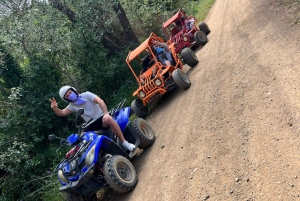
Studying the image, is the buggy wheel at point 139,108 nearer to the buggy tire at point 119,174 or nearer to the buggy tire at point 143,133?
the buggy tire at point 143,133

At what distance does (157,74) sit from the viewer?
8.80 metres

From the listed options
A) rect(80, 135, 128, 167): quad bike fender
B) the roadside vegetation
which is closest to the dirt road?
rect(80, 135, 128, 167): quad bike fender

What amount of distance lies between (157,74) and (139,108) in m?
1.13

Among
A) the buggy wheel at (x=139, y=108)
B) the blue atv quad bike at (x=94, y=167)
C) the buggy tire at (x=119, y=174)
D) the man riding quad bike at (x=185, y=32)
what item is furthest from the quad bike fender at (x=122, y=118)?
the man riding quad bike at (x=185, y=32)

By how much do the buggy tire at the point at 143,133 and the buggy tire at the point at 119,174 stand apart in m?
0.92

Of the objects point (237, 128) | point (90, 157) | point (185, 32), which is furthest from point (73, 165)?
point (185, 32)

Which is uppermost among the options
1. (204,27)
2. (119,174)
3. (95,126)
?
(95,126)

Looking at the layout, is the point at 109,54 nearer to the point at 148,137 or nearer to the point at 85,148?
the point at 148,137

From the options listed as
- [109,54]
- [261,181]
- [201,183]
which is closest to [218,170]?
[201,183]

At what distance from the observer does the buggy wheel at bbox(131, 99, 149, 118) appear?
29.8 ft

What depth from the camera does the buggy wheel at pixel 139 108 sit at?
29.8 feet

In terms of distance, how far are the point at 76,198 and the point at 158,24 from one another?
12440mm

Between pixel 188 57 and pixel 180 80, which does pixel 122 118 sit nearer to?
pixel 180 80

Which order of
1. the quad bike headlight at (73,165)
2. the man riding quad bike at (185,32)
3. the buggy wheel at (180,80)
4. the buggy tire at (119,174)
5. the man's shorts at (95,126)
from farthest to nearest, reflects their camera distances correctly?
the man riding quad bike at (185,32) → the buggy wheel at (180,80) → the man's shorts at (95,126) → the quad bike headlight at (73,165) → the buggy tire at (119,174)
